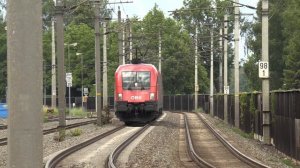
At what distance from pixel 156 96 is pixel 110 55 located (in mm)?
58737

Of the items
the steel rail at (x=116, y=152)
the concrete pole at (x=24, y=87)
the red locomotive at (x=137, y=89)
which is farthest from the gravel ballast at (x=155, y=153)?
the concrete pole at (x=24, y=87)

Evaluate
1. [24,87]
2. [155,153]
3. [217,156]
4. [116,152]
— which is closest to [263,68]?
[217,156]

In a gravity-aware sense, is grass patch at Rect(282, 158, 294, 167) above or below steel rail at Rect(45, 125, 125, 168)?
→ below

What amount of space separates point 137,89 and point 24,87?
28229 mm

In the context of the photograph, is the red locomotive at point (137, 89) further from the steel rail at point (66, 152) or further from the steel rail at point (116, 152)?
the steel rail at point (66, 152)

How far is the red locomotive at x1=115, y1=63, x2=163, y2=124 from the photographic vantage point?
105ft

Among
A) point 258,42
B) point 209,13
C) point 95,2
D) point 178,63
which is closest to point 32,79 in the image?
point 95,2

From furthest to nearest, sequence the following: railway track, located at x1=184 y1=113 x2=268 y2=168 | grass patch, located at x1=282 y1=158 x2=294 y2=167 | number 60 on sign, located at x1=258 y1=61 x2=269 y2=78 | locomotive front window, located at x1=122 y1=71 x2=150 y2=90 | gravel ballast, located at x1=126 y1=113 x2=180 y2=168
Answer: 1. locomotive front window, located at x1=122 y1=71 x2=150 y2=90
2. number 60 on sign, located at x1=258 y1=61 x2=269 y2=78
3. grass patch, located at x1=282 y1=158 x2=294 y2=167
4. gravel ballast, located at x1=126 y1=113 x2=180 y2=168
5. railway track, located at x1=184 y1=113 x2=268 y2=168

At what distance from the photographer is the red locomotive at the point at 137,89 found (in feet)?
105

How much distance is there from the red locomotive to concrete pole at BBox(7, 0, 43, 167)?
27.8 m

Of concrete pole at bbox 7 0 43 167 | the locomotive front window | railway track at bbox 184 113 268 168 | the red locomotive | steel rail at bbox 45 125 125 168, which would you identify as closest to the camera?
concrete pole at bbox 7 0 43 167

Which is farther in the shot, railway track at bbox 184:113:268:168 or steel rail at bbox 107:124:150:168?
railway track at bbox 184:113:268:168

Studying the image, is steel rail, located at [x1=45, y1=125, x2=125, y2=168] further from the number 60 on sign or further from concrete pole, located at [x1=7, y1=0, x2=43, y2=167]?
concrete pole, located at [x1=7, y1=0, x2=43, y2=167]

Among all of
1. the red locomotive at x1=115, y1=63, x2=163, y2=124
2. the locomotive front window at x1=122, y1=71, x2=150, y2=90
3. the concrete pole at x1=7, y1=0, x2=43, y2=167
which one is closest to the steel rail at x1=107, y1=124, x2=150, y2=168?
the red locomotive at x1=115, y1=63, x2=163, y2=124
